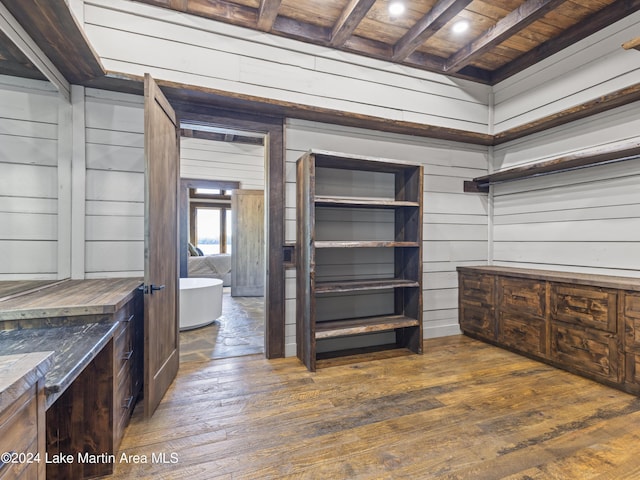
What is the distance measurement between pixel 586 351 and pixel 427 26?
2947mm

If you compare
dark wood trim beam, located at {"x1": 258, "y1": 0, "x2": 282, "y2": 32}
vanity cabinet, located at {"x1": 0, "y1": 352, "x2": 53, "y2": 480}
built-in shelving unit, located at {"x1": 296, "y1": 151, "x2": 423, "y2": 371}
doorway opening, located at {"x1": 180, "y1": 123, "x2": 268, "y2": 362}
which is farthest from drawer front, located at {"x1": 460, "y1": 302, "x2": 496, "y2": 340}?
vanity cabinet, located at {"x1": 0, "y1": 352, "x2": 53, "y2": 480}

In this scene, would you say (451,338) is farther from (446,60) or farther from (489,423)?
(446,60)

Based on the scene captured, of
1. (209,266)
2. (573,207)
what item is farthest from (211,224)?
(573,207)

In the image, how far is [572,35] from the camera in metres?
2.88

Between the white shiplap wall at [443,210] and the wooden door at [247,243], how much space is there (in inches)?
134

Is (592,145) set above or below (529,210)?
above

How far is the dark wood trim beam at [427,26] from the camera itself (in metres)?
2.39

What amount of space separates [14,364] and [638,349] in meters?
3.38

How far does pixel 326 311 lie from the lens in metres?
3.18

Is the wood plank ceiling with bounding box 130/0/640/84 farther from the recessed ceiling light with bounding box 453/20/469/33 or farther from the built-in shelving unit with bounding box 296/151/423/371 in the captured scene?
the built-in shelving unit with bounding box 296/151/423/371

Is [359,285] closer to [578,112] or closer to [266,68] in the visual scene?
[266,68]

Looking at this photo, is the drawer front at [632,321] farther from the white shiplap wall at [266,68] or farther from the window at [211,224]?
the window at [211,224]

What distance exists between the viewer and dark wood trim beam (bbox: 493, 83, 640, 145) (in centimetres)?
254

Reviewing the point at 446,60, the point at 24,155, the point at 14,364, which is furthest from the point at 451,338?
the point at 24,155
